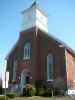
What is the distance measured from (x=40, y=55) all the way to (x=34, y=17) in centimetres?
829

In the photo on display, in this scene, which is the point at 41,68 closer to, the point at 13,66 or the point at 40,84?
the point at 40,84

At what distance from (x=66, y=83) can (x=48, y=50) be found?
24.3 feet

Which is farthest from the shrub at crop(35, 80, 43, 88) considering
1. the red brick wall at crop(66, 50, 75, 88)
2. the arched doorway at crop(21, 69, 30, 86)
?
the red brick wall at crop(66, 50, 75, 88)

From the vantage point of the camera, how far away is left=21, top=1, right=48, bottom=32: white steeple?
115 feet

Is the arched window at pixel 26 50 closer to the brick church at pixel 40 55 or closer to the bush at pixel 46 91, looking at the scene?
the brick church at pixel 40 55

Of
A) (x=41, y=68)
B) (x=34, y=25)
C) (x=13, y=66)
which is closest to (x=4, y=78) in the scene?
(x=41, y=68)

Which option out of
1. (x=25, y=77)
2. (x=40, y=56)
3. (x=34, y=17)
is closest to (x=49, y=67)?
(x=40, y=56)

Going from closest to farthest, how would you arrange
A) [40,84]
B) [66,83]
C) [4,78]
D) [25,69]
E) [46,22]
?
[4,78] → [66,83] → [40,84] → [25,69] → [46,22]

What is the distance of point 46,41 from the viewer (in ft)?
109

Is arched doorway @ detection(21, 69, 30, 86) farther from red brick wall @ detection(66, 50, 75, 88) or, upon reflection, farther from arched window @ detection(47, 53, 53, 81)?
red brick wall @ detection(66, 50, 75, 88)

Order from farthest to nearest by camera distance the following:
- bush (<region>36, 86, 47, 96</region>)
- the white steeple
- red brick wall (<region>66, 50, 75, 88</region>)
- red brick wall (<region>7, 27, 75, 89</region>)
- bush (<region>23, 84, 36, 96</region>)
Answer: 1. the white steeple
2. red brick wall (<region>7, 27, 75, 89</region>)
3. red brick wall (<region>66, 50, 75, 88</region>)
4. bush (<region>36, 86, 47, 96</region>)
5. bush (<region>23, 84, 36, 96</region>)

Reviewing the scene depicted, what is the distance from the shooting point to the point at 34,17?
35250 mm

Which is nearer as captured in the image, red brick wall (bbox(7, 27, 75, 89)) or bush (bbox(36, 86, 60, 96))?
bush (bbox(36, 86, 60, 96))

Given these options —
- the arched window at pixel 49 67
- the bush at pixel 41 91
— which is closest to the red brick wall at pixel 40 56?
the arched window at pixel 49 67
